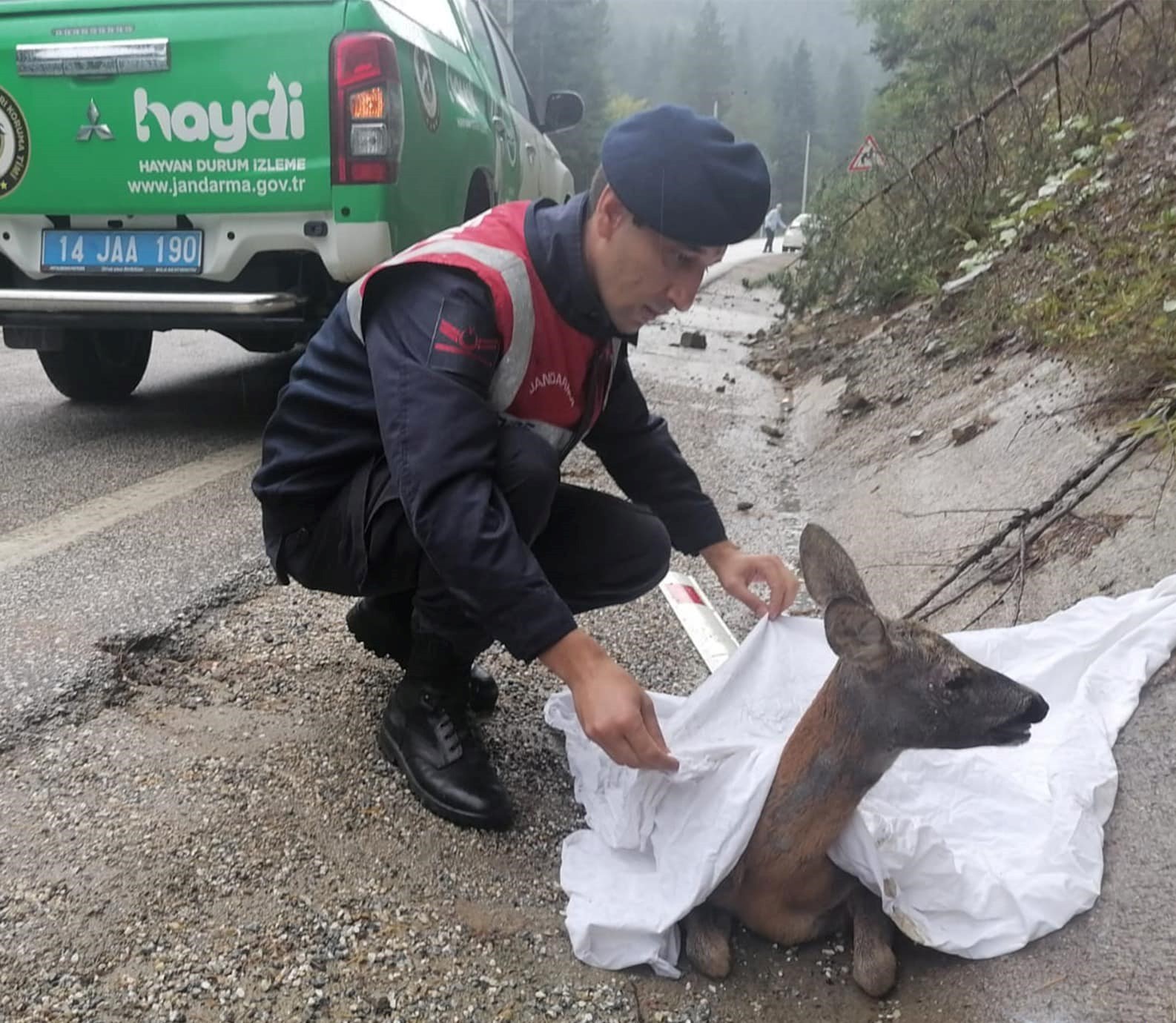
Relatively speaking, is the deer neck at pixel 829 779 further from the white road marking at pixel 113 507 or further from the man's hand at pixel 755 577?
the white road marking at pixel 113 507

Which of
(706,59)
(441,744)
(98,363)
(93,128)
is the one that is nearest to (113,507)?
(93,128)

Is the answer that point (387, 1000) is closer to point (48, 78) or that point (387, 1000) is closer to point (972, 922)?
point (972, 922)

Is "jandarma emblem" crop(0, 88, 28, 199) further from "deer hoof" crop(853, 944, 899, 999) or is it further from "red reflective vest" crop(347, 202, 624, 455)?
"deer hoof" crop(853, 944, 899, 999)

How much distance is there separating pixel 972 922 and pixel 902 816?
0.23 m

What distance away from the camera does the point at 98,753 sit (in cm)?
208

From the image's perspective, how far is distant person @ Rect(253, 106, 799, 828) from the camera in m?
1.63

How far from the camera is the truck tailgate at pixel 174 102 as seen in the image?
3.72m

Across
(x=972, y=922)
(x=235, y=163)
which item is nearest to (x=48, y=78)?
(x=235, y=163)

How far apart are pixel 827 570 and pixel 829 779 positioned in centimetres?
33

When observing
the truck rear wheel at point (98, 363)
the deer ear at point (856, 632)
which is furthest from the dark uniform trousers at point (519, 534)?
the truck rear wheel at point (98, 363)

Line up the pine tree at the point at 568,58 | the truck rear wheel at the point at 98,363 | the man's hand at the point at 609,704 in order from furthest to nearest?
the pine tree at the point at 568,58 < the truck rear wheel at the point at 98,363 < the man's hand at the point at 609,704

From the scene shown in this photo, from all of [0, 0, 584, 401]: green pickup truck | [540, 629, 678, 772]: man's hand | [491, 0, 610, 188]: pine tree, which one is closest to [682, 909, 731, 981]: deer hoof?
[540, 629, 678, 772]: man's hand

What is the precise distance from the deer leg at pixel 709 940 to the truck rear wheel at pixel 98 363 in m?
4.09

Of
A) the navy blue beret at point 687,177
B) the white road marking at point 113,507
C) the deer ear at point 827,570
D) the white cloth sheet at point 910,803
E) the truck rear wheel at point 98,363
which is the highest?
the navy blue beret at point 687,177
